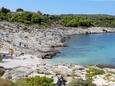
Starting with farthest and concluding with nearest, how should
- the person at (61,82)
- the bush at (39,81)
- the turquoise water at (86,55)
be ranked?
the turquoise water at (86,55)
the person at (61,82)
the bush at (39,81)

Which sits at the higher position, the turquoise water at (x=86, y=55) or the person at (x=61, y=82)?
the person at (x=61, y=82)

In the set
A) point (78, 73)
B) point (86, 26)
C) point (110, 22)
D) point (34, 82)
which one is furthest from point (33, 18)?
point (34, 82)

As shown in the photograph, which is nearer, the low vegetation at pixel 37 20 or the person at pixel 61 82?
the person at pixel 61 82

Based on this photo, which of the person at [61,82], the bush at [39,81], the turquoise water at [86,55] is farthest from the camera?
the turquoise water at [86,55]

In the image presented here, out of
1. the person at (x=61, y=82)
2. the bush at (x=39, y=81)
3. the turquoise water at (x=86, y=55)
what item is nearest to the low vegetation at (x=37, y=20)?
the turquoise water at (x=86, y=55)

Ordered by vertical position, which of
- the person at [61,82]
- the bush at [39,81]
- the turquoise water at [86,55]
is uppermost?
the bush at [39,81]

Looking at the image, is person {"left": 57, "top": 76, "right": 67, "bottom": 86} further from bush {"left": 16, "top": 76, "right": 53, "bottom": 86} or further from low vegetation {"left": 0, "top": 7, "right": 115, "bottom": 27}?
low vegetation {"left": 0, "top": 7, "right": 115, "bottom": 27}

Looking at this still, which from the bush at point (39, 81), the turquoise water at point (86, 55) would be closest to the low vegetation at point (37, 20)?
the turquoise water at point (86, 55)

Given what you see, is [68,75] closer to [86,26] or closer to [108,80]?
[108,80]

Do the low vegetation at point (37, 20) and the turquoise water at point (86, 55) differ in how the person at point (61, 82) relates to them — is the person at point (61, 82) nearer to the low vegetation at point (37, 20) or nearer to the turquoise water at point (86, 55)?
the turquoise water at point (86, 55)

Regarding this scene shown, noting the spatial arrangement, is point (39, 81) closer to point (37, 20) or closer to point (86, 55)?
point (86, 55)

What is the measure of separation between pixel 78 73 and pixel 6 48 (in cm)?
2196

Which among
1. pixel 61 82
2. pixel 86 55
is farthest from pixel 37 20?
pixel 61 82

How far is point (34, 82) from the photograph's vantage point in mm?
24312
